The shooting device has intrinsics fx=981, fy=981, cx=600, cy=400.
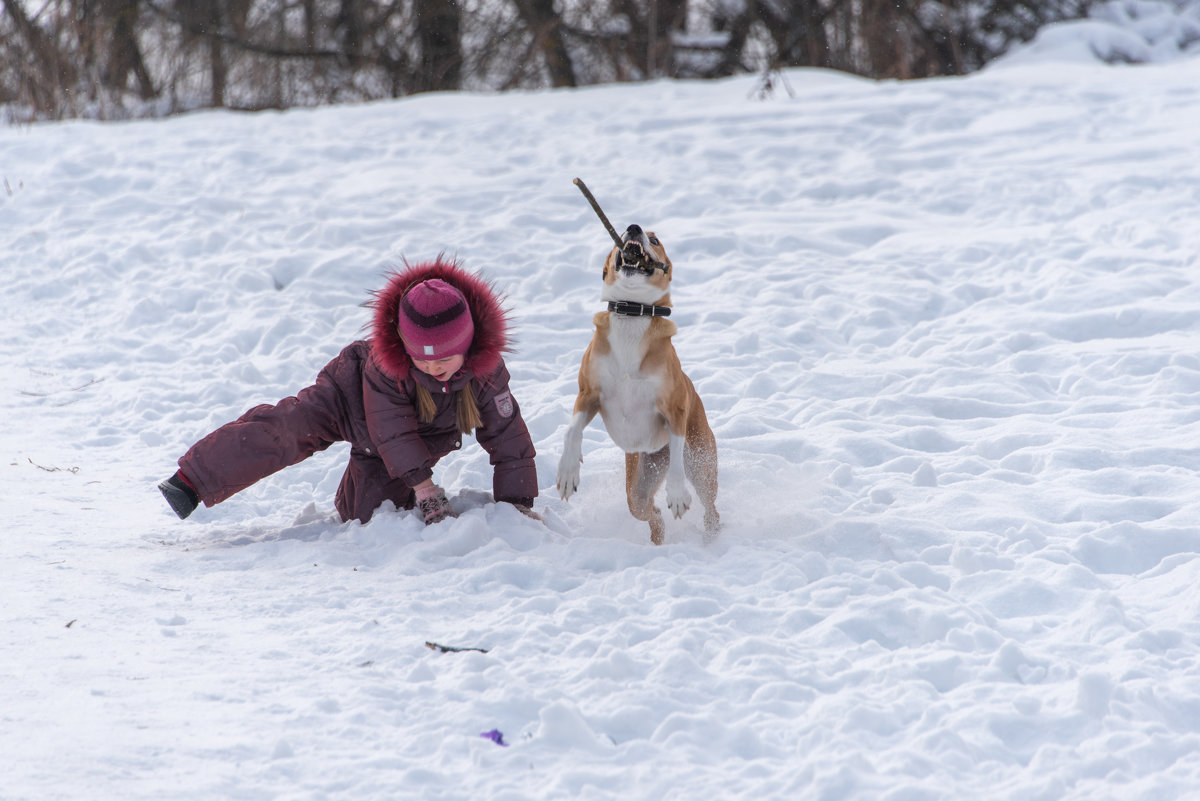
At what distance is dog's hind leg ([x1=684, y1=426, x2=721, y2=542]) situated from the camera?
388 cm

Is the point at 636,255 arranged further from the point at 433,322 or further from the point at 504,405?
the point at 504,405

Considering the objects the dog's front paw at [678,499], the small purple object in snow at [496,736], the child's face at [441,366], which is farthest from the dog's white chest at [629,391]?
the small purple object in snow at [496,736]

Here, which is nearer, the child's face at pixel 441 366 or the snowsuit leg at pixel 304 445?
the child's face at pixel 441 366

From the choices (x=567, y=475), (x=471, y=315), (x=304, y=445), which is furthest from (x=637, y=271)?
(x=304, y=445)

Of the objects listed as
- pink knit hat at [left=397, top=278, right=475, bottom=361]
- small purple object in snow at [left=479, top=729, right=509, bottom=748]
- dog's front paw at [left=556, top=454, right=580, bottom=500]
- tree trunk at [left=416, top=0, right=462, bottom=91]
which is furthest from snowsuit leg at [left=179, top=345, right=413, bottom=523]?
tree trunk at [left=416, top=0, right=462, bottom=91]

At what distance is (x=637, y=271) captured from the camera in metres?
3.49

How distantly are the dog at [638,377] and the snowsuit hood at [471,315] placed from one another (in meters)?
0.37

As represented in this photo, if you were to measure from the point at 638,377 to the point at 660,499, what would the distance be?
881 millimetres

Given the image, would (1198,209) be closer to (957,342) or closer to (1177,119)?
(1177,119)

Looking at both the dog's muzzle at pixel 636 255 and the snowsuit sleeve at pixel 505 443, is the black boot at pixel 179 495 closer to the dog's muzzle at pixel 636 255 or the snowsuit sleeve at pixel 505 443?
the snowsuit sleeve at pixel 505 443

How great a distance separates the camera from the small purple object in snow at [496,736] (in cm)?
248

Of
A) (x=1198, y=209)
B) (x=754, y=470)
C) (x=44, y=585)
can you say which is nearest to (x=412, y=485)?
(x=44, y=585)

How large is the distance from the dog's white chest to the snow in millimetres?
411

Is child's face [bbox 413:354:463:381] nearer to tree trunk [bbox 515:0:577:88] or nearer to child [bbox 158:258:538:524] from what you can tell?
child [bbox 158:258:538:524]
